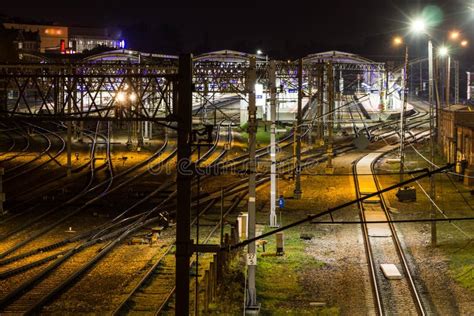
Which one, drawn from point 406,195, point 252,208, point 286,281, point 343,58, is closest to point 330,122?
point 406,195

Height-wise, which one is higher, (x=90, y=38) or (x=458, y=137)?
(x=90, y=38)

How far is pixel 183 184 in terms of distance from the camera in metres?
7.92

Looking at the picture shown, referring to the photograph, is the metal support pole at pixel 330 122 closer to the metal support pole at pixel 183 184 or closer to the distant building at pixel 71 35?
the metal support pole at pixel 183 184

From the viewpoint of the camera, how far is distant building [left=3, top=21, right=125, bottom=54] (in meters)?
97.4

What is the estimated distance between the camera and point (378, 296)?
520 inches

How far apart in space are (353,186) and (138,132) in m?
14.9

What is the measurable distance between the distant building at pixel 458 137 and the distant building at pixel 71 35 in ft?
214

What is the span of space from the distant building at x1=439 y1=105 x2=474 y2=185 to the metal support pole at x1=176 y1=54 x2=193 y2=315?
1986cm

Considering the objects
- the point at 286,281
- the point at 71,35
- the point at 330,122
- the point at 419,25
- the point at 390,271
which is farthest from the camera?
the point at 71,35

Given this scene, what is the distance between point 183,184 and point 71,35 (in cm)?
9803

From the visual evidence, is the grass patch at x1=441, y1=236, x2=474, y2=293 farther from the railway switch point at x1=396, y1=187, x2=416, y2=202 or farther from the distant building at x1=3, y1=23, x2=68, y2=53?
the distant building at x1=3, y1=23, x2=68, y2=53

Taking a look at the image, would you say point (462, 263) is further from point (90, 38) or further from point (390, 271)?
point (90, 38)

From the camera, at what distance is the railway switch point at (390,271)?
14617 mm

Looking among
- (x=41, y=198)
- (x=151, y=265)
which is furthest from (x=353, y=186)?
(x=151, y=265)
